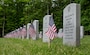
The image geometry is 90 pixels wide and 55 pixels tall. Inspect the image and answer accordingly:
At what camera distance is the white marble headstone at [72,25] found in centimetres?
927

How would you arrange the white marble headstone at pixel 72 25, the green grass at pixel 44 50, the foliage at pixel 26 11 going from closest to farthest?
the green grass at pixel 44 50
the white marble headstone at pixel 72 25
the foliage at pixel 26 11

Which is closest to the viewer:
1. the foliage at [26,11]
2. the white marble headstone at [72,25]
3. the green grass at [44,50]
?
the green grass at [44,50]

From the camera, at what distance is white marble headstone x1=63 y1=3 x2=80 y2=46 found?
927 centimetres

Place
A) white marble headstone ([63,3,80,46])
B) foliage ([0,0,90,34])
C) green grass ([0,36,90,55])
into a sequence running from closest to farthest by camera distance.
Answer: green grass ([0,36,90,55])
white marble headstone ([63,3,80,46])
foliage ([0,0,90,34])

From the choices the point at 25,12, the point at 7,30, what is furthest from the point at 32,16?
the point at 7,30

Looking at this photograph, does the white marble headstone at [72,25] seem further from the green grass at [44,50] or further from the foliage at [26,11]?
the foliage at [26,11]

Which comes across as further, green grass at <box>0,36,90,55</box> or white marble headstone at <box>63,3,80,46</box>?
white marble headstone at <box>63,3,80,46</box>

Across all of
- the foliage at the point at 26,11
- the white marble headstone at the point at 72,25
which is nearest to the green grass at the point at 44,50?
the white marble headstone at the point at 72,25

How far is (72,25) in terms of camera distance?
31.4ft

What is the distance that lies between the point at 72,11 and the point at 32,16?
35.4 meters

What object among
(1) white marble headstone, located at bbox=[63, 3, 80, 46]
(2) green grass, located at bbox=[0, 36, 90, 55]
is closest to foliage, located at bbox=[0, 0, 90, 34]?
(1) white marble headstone, located at bbox=[63, 3, 80, 46]

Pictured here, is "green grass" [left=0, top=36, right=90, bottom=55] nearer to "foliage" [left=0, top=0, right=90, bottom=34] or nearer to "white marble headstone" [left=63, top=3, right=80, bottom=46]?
"white marble headstone" [left=63, top=3, right=80, bottom=46]

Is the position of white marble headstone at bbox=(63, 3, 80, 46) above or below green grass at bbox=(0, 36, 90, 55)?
above

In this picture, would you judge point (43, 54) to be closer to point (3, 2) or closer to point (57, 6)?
point (57, 6)
